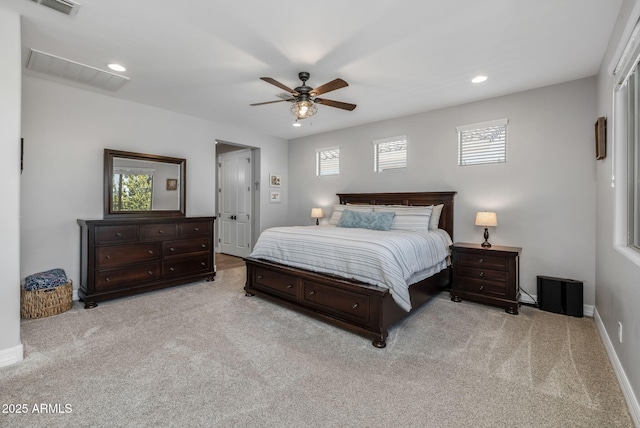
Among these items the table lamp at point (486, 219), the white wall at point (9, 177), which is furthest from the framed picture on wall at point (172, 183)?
the table lamp at point (486, 219)

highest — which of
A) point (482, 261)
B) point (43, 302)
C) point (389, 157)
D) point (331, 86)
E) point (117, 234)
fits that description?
point (331, 86)

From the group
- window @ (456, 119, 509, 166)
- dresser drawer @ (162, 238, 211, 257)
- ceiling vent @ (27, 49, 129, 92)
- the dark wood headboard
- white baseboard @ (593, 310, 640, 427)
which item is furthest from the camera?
the dark wood headboard

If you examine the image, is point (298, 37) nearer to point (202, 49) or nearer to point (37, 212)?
point (202, 49)

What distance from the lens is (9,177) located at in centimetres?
214

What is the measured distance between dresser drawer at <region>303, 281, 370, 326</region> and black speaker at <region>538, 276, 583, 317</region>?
7.34 feet

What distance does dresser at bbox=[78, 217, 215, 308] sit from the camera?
3.45m

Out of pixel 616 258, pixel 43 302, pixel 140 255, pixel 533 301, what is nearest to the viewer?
pixel 616 258

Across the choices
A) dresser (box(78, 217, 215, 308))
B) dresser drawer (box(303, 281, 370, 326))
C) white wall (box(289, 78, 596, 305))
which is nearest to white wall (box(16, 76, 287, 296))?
dresser (box(78, 217, 215, 308))

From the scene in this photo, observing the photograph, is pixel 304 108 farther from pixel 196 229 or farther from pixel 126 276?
pixel 126 276

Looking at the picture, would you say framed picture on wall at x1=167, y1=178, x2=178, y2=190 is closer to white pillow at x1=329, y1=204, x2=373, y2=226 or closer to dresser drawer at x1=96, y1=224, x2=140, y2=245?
dresser drawer at x1=96, y1=224, x2=140, y2=245

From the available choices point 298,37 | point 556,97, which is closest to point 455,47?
point 298,37

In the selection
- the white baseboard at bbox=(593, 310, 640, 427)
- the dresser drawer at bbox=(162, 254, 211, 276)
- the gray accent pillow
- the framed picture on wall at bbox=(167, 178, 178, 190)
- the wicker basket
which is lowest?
the white baseboard at bbox=(593, 310, 640, 427)

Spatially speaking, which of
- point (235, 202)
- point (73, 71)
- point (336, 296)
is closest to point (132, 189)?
point (73, 71)

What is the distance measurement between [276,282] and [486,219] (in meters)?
2.71
